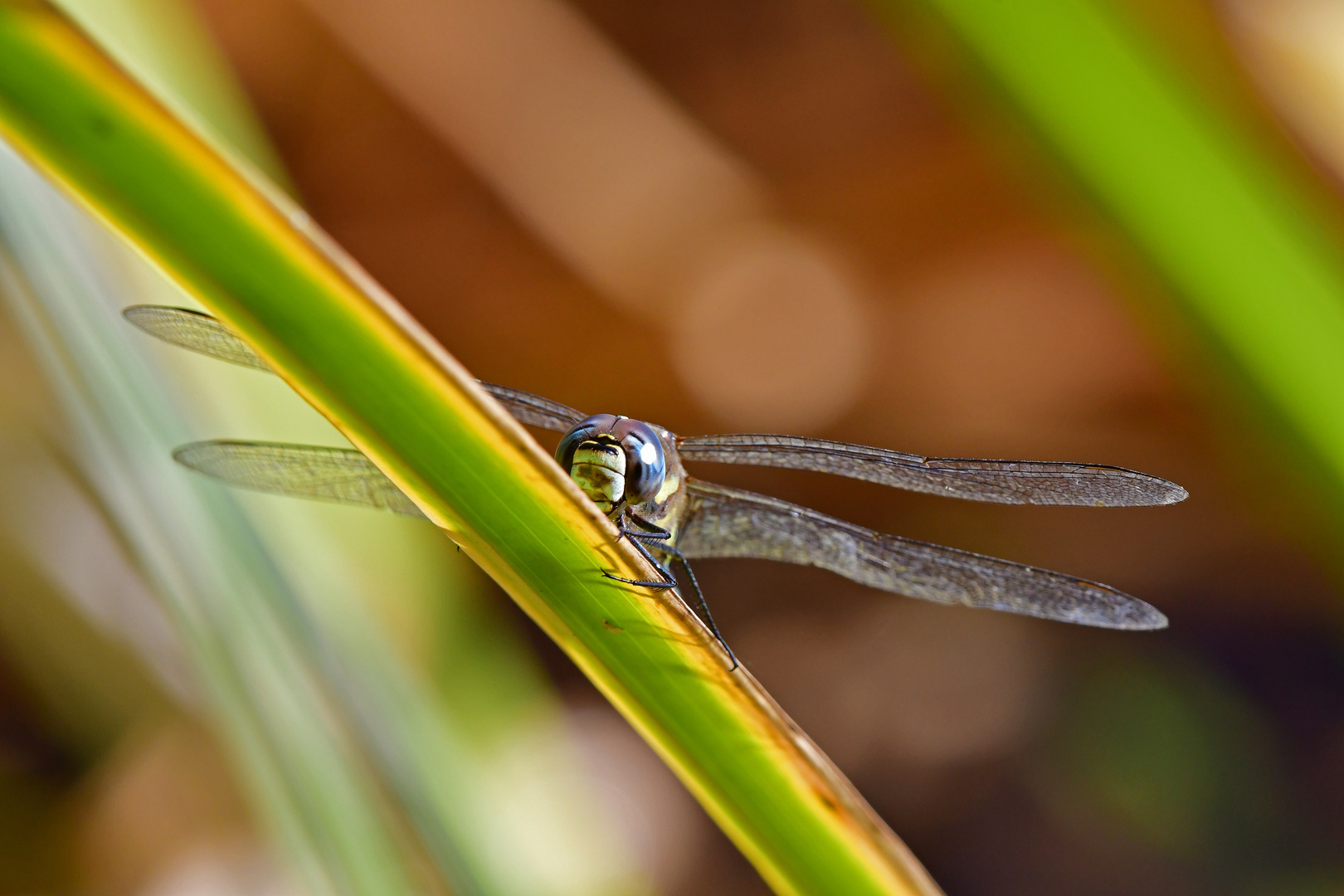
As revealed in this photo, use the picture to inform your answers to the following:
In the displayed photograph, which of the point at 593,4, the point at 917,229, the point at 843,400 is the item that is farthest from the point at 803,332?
the point at 593,4

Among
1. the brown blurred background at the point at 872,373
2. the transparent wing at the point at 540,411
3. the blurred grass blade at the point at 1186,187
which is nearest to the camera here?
the blurred grass blade at the point at 1186,187

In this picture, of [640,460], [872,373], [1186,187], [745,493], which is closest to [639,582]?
[1186,187]

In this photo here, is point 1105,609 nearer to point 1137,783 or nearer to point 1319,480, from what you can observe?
point 1319,480

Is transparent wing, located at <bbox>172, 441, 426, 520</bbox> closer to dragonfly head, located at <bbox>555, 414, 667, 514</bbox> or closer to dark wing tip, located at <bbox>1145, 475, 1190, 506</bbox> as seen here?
dragonfly head, located at <bbox>555, 414, 667, 514</bbox>

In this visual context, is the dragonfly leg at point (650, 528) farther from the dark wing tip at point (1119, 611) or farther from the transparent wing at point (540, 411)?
the dark wing tip at point (1119, 611)

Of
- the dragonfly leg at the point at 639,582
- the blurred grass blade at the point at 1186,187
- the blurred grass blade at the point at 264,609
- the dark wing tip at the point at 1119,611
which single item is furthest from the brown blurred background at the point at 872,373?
the dragonfly leg at the point at 639,582

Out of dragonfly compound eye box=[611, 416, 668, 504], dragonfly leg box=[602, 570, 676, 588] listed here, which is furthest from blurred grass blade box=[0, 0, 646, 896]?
dragonfly leg box=[602, 570, 676, 588]

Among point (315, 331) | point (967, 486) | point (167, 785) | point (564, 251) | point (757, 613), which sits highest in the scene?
point (564, 251)
